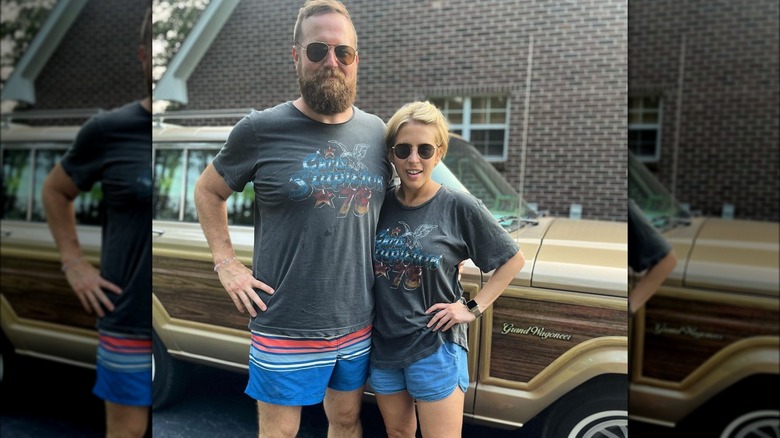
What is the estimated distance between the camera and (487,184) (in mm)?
1891

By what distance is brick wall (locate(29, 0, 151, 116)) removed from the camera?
6.91 feet

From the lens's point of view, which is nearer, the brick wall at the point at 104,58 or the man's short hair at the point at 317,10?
the man's short hair at the point at 317,10

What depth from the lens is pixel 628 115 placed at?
5.86ft

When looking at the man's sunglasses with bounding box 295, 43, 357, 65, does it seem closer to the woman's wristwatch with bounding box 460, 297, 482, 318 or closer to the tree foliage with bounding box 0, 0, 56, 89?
the woman's wristwatch with bounding box 460, 297, 482, 318

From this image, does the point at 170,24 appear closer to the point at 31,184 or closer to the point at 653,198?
the point at 31,184

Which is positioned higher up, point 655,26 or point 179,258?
point 655,26

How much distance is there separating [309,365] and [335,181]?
0.66 m

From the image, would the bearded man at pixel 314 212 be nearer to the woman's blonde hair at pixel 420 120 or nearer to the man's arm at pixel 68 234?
the woman's blonde hair at pixel 420 120

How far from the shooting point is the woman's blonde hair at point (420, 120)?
6.16ft

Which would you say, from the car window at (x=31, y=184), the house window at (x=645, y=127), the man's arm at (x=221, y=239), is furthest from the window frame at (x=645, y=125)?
the car window at (x=31, y=184)

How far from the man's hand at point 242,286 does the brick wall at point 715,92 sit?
4.67ft

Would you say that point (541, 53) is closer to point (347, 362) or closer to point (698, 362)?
point (698, 362)

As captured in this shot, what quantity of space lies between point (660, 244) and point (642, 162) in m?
0.27

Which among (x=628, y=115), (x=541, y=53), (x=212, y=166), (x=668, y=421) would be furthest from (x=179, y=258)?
(x=668, y=421)
